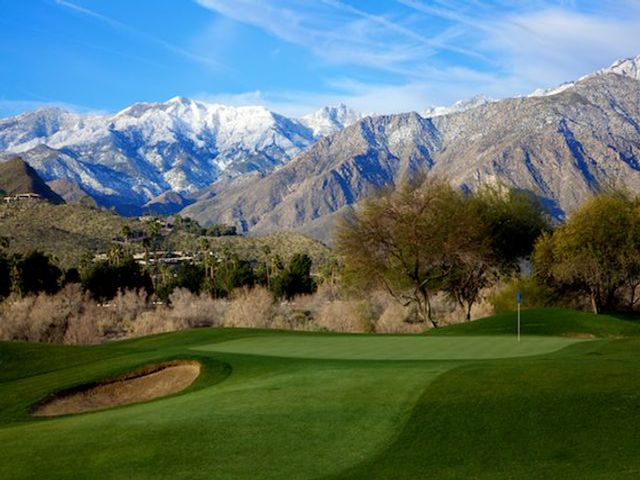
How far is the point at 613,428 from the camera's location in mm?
14117

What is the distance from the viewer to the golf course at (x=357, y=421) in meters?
12.9

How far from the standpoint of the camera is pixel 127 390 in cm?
2459

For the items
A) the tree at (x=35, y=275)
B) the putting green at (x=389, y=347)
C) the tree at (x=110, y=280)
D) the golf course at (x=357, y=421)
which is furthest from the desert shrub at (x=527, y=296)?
the tree at (x=35, y=275)

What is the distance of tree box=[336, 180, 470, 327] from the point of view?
5494 cm

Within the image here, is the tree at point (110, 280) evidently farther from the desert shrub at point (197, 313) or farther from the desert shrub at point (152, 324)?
the desert shrub at point (152, 324)

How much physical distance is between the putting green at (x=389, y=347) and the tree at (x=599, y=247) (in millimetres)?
21235

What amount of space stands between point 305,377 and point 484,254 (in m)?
37.6

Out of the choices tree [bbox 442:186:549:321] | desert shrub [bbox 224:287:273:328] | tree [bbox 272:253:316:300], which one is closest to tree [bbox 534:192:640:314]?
tree [bbox 442:186:549:321]

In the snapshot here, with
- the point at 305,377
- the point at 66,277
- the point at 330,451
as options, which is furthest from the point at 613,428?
the point at 66,277

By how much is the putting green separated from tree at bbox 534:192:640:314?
21.2 m

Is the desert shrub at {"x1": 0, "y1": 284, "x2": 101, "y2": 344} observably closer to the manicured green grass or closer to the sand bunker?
the manicured green grass

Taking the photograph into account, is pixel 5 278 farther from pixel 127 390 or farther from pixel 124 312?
pixel 127 390

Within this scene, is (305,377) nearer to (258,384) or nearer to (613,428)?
(258,384)

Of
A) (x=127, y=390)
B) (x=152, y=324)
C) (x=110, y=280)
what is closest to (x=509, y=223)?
(x=152, y=324)
